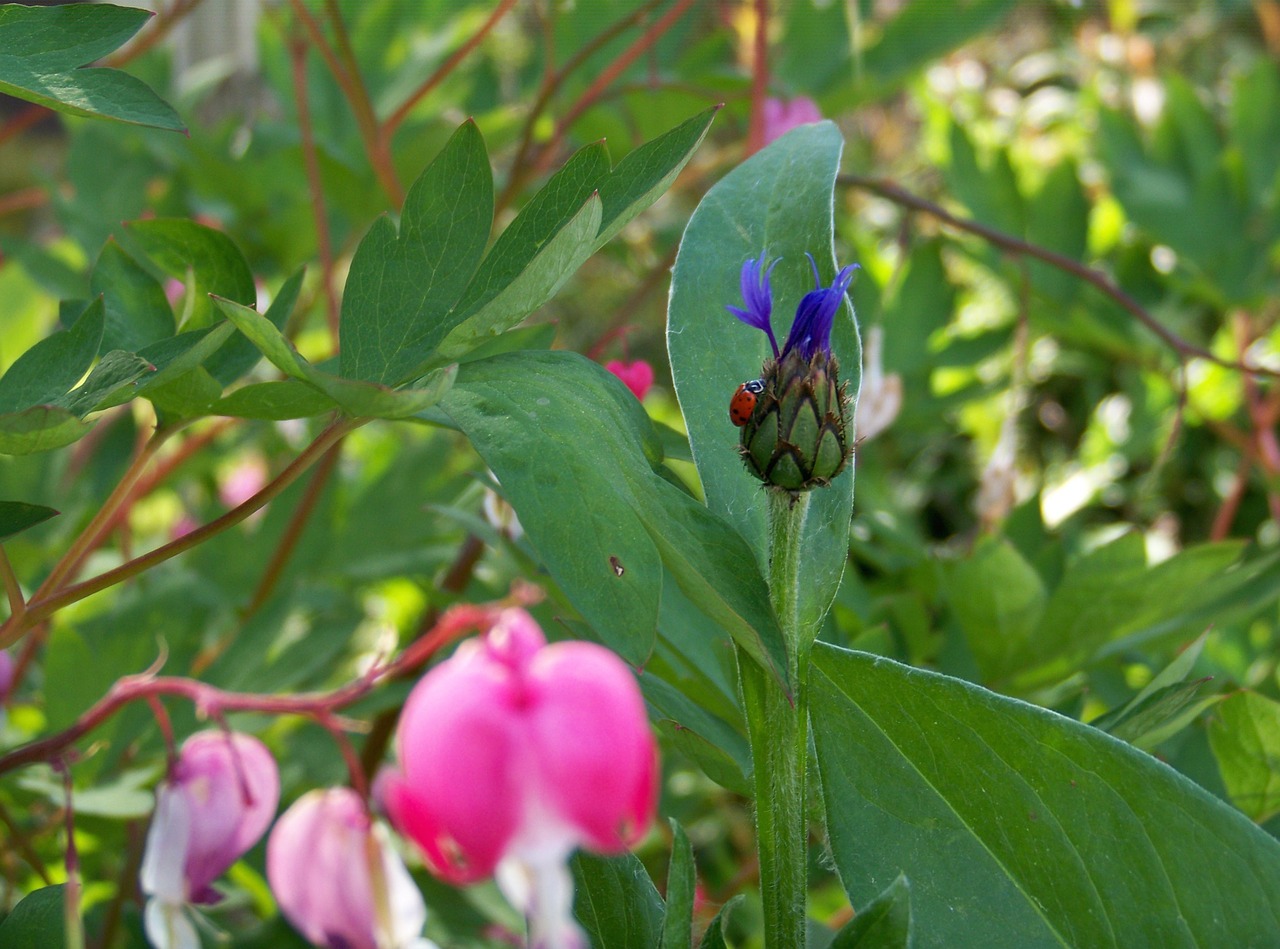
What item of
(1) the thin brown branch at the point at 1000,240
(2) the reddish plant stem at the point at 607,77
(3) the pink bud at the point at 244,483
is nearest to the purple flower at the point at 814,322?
(1) the thin brown branch at the point at 1000,240

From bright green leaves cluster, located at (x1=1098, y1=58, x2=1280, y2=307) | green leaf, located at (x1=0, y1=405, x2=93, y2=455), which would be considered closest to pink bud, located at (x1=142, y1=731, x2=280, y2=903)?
green leaf, located at (x1=0, y1=405, x2=93, y2=455)

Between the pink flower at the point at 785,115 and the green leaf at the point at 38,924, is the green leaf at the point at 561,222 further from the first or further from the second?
the pink flower at the point at 785,115

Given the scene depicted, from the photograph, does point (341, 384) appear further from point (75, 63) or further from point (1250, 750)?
point (1250, 750)

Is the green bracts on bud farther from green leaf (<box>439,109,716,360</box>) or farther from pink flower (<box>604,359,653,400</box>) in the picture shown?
pink flower (<box>604,359,653,400</box>)

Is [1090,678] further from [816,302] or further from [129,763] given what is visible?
[129,763]

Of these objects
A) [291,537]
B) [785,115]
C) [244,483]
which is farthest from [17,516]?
[244,483]
